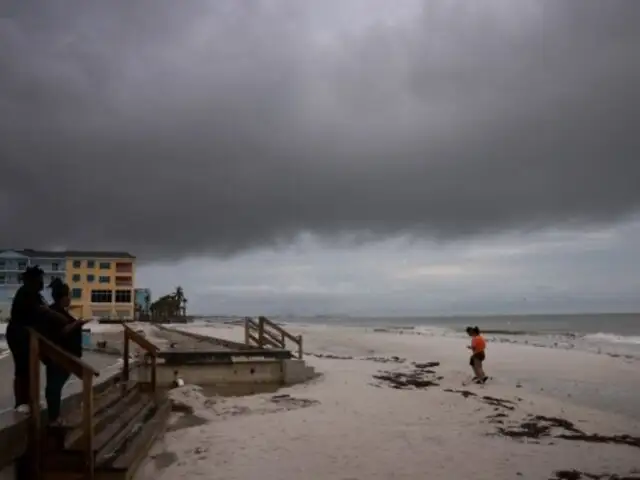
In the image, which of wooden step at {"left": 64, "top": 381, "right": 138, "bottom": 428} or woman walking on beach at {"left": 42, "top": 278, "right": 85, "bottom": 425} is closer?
woman walking on beach at {"left": 42, "top": 278, "right": 85, "bottom": 425}

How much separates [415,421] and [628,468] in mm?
3352

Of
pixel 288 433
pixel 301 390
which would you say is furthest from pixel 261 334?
pixel 288 433

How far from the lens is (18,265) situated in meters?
84.9

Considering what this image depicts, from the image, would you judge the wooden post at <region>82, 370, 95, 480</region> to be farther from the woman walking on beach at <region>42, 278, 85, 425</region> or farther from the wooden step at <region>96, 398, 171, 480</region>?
the woman walking on beach at <region>42, 278, 85, 425</region>

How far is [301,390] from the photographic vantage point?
13391 millimetres

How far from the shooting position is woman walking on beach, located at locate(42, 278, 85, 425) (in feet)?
18.5

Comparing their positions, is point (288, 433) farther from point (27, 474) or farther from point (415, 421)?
point (27, 474)

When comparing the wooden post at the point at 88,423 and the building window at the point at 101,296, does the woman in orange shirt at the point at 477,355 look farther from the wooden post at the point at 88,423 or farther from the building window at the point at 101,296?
the building window at the point at 101,296

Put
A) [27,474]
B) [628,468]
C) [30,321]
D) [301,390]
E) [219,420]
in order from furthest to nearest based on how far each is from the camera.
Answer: [301,390] < [219,420] < [628,468] < [30,321] < [27,474]

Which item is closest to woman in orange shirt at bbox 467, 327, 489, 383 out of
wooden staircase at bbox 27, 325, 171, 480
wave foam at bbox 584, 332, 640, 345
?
wooden staircase at bbox 27, 325, 171, 480

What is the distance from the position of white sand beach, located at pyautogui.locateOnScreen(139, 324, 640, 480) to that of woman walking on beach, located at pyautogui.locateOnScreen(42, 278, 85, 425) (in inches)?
55.0

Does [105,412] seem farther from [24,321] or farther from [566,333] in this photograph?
[566,333]

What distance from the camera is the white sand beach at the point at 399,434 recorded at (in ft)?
22.5

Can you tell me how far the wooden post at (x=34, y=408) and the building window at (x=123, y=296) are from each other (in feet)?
285
